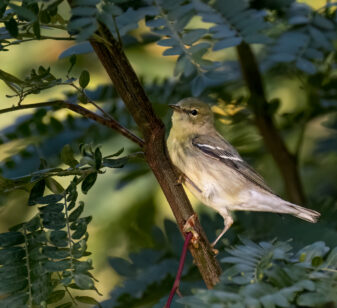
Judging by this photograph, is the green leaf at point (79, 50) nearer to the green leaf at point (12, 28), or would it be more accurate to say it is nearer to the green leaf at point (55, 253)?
the green leaf at point (12, 28)

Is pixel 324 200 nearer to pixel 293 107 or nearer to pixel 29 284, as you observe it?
pixel 293 107

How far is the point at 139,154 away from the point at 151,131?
116 mm

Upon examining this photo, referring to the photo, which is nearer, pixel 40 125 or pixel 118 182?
pixel 40 125

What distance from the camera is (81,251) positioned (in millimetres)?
1454

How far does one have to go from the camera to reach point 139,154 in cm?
173

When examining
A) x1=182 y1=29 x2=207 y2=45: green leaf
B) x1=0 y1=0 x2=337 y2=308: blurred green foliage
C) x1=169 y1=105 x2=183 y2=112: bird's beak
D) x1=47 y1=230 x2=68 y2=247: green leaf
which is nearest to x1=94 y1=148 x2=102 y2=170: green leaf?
x1=0 y1=0 x2=337 y2=308: blurred green foliage

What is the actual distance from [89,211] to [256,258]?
6.12 feet

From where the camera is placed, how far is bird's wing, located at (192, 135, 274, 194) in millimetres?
2926

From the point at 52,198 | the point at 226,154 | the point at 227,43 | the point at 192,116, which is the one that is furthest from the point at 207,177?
the point at 52,198

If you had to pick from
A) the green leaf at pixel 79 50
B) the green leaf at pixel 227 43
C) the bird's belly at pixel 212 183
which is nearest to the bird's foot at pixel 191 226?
the green leaf at pixel 227 43

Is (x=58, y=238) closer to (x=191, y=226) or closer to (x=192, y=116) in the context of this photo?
(x=191, y=226)

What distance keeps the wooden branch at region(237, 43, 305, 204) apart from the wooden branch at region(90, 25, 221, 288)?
1186 millimetres

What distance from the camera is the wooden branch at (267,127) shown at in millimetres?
2754

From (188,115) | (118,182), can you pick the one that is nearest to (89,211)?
(118,182)
